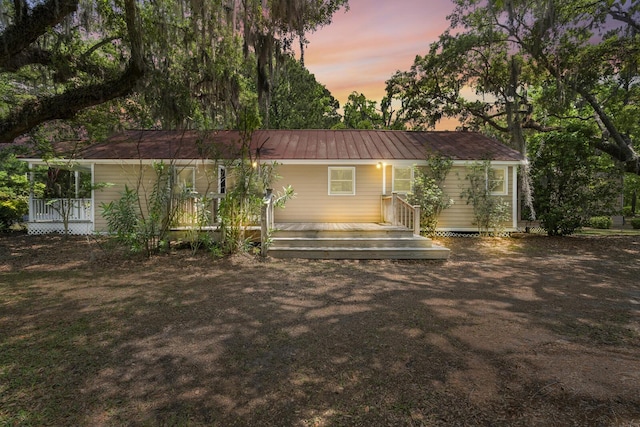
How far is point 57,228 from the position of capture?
12.9 metres

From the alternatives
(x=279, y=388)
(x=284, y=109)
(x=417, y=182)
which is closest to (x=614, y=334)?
(x=279, y=388)

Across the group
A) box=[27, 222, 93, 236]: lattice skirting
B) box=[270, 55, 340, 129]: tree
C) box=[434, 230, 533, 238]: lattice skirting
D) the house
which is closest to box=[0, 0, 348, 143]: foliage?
the house

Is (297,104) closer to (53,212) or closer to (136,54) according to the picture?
(53,212)

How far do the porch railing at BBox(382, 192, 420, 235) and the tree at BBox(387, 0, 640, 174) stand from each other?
6065 mm

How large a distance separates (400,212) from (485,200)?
3.49 meters

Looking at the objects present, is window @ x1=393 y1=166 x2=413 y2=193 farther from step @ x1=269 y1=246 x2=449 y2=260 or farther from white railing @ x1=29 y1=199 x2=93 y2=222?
white railing @ x1=29 y1=199 x2=93 y2=222

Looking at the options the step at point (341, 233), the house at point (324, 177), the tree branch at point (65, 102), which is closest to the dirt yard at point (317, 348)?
the step at point (341, 233)

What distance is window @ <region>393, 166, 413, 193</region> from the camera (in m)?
12.5

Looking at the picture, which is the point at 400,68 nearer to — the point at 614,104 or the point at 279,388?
the point at 614,104

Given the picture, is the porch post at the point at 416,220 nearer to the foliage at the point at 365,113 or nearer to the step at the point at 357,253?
the step at the point at 357,253

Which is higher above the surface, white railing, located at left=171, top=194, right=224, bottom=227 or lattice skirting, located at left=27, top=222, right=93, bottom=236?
white railing, located at left=171, top=194, right=224, bottom=227

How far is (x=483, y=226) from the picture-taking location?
39.3ft

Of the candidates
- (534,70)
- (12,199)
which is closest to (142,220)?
(12,199)

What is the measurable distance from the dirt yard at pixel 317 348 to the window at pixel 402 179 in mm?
6118
